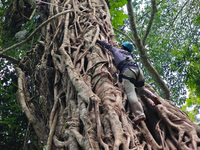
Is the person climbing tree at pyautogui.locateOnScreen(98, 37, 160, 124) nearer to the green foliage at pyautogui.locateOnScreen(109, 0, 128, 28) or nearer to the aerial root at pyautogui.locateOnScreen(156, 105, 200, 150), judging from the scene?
the aerial root at pyautogui.locateOnScreen(156, 105, 200, 150)

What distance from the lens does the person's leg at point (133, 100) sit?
2303 mm

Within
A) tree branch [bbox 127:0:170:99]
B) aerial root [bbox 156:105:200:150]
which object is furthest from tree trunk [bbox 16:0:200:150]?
tree branch [bbox 127:0:170:99]

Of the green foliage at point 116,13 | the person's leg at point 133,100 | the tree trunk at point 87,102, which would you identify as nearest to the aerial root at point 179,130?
the tree trunk at point 87,102

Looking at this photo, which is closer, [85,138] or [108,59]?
[85,138]

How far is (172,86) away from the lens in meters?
6.52

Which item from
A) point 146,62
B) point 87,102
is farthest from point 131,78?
point 146,62

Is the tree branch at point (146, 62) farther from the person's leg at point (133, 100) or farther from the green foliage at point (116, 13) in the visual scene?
the person's leg at point (133, 100)

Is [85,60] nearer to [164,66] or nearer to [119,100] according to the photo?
[119,100]

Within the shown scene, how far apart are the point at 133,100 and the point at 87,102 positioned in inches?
19.5

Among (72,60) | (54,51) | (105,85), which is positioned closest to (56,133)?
(105,85)

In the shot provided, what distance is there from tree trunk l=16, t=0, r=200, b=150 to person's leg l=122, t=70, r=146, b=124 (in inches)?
3.0

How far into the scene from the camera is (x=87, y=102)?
230 centimetres

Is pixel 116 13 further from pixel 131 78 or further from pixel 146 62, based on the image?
pixel 131 78

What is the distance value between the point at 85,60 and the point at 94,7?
4.55 feet
